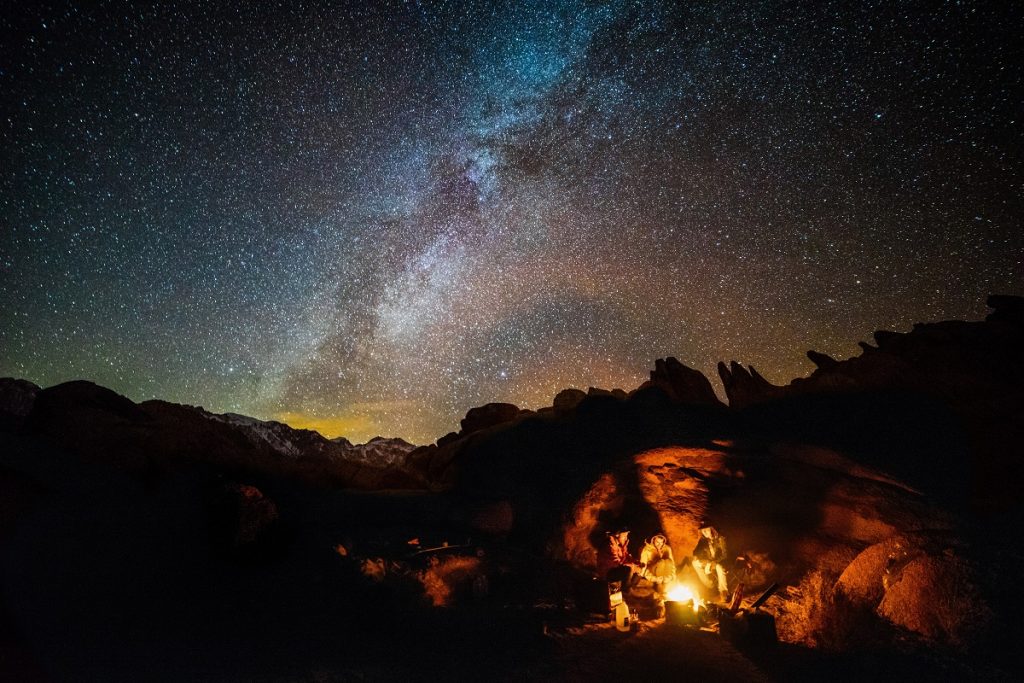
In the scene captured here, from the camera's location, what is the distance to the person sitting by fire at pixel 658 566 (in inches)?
519

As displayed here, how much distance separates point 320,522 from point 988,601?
1519cm

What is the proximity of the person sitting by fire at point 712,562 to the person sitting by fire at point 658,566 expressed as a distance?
79 centimetres

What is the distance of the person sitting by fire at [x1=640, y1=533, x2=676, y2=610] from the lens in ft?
43.3

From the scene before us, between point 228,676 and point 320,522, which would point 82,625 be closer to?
point 228,676

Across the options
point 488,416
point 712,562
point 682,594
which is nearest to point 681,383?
point 712,562

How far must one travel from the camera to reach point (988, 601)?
8570 mm

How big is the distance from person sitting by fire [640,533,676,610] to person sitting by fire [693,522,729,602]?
79 cm

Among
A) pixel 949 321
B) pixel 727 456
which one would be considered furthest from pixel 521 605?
pixel 949 321

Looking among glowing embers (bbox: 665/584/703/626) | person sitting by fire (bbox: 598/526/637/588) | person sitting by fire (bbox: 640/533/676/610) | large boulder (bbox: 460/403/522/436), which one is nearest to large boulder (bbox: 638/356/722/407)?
person sitting by fire (bbox: 640/533/676/610)

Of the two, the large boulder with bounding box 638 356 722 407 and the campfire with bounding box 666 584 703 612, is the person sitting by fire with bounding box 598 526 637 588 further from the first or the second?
the large boulder with bounding box 638 356 722 407

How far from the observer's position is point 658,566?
13625 mm

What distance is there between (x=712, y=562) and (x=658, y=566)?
5.20ft

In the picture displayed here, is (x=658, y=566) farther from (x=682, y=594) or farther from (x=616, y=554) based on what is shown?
(x=616, y=554)

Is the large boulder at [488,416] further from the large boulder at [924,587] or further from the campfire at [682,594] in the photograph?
the large boulder at [924,587]
